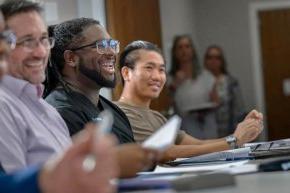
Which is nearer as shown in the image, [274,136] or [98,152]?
[98,152]

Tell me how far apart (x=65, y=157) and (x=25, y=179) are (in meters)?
0.13

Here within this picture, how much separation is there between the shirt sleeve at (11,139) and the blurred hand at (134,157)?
254 millimetres

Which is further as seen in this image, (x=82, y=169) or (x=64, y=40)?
(x=64, y=40)

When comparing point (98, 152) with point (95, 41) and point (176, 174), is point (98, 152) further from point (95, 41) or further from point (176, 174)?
point (95, 41)

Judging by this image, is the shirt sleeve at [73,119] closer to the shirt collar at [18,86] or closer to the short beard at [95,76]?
the short beard at [95,76]

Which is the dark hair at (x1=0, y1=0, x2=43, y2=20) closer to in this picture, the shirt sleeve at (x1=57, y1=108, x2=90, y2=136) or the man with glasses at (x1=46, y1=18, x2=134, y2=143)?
the shirt sleeve at (x1=57, y1=108, x2=90, y2=136)

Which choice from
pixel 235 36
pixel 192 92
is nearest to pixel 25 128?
pixel 192 92

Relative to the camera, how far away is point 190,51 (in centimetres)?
521

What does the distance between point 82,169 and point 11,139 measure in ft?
1.65

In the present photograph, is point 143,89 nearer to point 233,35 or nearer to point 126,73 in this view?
point 126,73

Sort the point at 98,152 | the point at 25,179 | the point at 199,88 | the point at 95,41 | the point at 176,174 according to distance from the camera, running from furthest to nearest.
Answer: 1. the point at 199,88
2. the point at 95,41
3. the point at 176,174
4. the point at 25,179
5. the point at 98,152

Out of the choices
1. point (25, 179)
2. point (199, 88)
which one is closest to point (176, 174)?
point (25, 179)

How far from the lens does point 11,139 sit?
127cm

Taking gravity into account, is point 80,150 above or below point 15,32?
below
